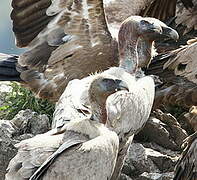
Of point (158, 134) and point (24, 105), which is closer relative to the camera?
point (158, 134)

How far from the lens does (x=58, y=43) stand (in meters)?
9.52

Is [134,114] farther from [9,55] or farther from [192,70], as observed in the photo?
[9,55]

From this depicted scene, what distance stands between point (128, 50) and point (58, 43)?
913 millimetres

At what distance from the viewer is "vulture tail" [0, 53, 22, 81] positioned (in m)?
9.72

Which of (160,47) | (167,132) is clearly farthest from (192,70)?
(160,47)

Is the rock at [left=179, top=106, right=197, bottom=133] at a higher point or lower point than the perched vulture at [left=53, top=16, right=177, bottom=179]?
lower

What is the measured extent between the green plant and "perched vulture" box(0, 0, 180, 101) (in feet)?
1.95

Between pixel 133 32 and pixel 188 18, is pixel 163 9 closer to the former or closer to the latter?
pixel 188 18

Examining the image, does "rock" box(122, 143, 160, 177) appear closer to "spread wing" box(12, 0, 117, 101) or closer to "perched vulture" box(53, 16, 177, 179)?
"perched vulture" box(53, 16, 177, 179)

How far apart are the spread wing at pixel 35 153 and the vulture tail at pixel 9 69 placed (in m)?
2.81

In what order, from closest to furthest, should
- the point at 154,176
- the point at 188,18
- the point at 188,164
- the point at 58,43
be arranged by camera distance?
the point at 188,164 → the point at 154,176 → the point at 58,43 → the point at 188,18

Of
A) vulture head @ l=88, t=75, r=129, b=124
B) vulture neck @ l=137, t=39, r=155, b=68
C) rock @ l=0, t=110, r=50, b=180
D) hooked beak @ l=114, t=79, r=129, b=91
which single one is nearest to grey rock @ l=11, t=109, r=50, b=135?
rock @ l=0, t=110, r=50, b=180

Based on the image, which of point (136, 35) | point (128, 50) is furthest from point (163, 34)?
point (128, 50)

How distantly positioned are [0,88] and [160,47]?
6.16 feet
